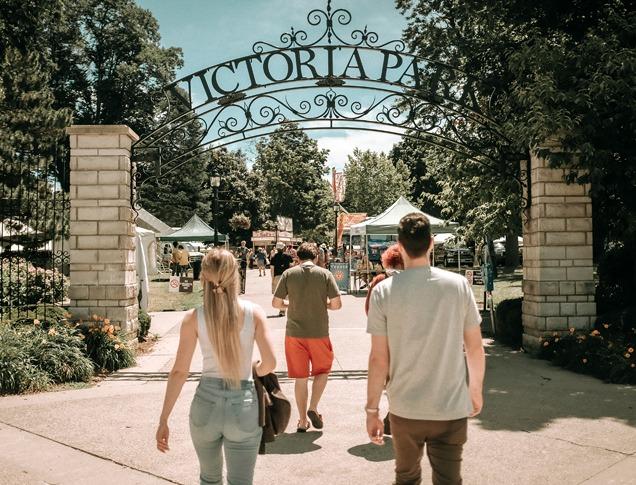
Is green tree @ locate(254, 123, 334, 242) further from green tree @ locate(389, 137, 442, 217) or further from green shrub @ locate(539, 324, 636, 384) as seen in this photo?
green shrub @ locate(539, 324, 636, 384)

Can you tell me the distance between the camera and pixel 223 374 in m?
3.06

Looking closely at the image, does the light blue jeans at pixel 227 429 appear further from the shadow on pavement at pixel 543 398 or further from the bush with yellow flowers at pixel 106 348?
the bush with yellow flowers at pixel 106 348

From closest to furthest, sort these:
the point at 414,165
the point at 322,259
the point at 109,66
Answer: the point at 322,259
the point at 109,66
the point at 414,165

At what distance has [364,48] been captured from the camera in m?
10.3

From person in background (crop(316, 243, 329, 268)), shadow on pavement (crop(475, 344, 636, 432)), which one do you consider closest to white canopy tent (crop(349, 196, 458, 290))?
person in background (crop(316, 243, 329, 268))

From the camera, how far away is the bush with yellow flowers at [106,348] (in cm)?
864

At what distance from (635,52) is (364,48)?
412 cm

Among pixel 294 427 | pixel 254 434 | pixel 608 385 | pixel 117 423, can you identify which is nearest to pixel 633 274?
pixel 608 385

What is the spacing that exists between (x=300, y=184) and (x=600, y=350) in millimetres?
48495

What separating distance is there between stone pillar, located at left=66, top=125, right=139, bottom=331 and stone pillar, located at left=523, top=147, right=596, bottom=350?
6405 millimetres

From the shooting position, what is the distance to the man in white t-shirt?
2.99 meters

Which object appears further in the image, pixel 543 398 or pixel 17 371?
pixel 17 371

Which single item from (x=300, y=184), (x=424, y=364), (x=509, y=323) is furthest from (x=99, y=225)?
(x=300, y=184)

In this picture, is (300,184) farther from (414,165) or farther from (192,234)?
(192,234)
